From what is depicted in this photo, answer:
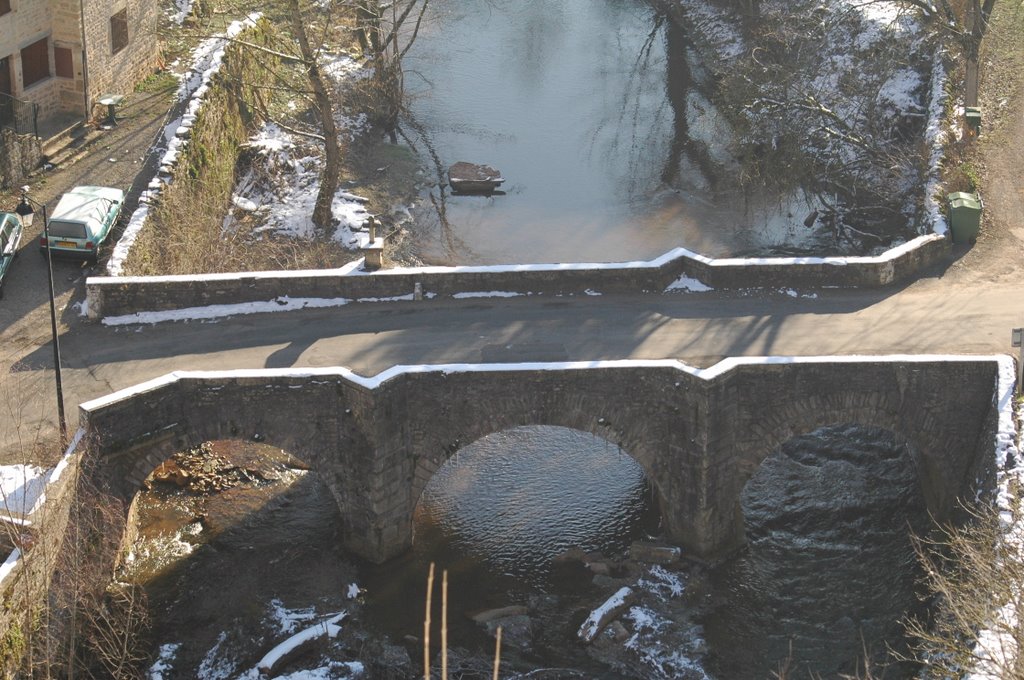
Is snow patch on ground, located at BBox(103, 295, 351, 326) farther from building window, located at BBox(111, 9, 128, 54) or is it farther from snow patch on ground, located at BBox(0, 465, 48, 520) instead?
building window, located at BBox(111, 9, 128, 54)

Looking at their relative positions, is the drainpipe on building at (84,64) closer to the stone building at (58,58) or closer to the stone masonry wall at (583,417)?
the stone building at (58,58)

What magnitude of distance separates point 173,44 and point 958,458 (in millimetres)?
30216

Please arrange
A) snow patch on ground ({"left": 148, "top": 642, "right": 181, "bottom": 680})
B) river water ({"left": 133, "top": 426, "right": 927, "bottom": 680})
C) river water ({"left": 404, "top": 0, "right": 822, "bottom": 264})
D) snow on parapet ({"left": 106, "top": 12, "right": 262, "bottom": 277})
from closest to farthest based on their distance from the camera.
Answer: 1. snow patch on ground ({"left": 148, "top": 642, "right": 181, "bottom": 680})
2. river water ({"left": 133, "top": 426, "right": 927, "bottom": 680})
3. snow on parapet ({"left": 106, "top": 12, "right": 262, "bottom": 277})
4. river water ({"left": 404, "top": 0, "right": 822, "bottom": 264})

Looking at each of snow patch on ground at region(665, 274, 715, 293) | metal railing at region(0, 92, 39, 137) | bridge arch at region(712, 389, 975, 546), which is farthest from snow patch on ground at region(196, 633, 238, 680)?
metal railing at region(0, 92, 39, 137)

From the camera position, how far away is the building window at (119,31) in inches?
1655

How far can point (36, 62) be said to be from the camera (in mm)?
39781

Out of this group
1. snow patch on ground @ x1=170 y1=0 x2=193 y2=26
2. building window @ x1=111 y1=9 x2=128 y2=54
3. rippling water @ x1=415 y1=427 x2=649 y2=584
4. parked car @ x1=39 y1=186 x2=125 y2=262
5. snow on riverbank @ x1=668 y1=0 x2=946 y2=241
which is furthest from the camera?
snow patch on ground @ x1=170 y1=0 x2=193 y2=26

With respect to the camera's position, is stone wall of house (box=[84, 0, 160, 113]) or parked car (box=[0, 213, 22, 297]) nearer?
parked car (box=[0, 213, 22, 297])

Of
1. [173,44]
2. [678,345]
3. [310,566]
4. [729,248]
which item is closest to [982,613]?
[678,345]

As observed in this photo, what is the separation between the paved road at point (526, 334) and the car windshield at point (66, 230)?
3162mm

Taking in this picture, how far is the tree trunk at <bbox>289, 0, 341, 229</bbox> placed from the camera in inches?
1512

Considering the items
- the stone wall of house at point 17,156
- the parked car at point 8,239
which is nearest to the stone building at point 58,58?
the stone wall of house at point 17,156

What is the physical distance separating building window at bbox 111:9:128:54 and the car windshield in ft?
35.0

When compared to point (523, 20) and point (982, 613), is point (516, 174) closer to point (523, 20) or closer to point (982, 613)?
point (523, 20)
